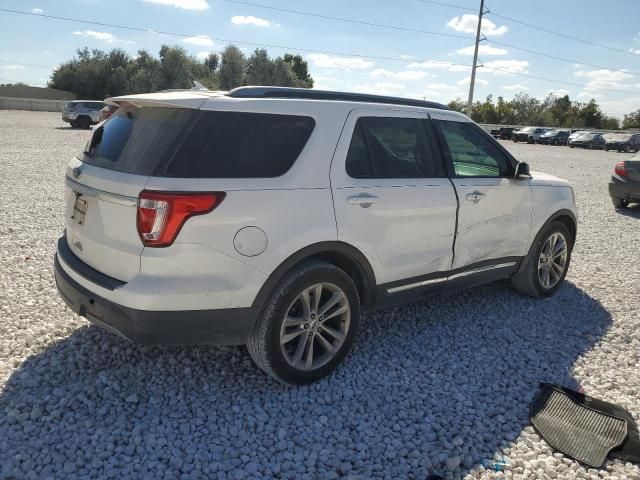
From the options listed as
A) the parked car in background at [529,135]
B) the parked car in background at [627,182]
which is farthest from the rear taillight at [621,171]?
the parked car in background at [529,135]

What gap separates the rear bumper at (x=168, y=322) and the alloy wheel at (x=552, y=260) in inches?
136

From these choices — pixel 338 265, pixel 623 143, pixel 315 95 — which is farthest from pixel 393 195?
pixel 623 143

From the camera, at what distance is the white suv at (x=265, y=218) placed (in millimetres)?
2852

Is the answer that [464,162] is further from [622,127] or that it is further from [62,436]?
[622,127]

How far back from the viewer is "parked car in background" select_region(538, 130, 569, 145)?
44.6 m

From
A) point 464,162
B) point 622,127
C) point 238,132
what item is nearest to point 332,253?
point 238,132

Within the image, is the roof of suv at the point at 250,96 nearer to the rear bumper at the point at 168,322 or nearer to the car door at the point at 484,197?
the car door at the point at 484,197

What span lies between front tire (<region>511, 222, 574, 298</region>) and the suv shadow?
87cm

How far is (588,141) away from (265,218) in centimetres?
4508

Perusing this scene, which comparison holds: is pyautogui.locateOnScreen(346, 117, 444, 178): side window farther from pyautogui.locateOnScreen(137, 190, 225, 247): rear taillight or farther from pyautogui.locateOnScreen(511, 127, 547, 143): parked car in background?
pyautogui.locateOnScreen(511, 127, 547, 143): parked car in background

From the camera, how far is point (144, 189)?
279cm

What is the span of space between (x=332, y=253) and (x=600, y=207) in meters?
10.2

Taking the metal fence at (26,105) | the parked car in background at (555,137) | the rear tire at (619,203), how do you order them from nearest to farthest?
the rear tire at (619,203) < the parked car in background at (555,137) < the metal fence at (26,105)

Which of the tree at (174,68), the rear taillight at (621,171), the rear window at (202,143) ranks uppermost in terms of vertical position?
the tree at (174,68)
